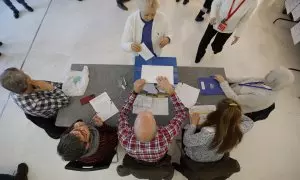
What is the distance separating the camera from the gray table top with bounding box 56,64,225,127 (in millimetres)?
2039

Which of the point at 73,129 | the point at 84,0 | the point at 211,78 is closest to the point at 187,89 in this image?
the point at 211,78

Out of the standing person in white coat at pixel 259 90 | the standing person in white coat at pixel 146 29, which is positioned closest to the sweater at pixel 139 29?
the standing person in white coat at pixel 146 29

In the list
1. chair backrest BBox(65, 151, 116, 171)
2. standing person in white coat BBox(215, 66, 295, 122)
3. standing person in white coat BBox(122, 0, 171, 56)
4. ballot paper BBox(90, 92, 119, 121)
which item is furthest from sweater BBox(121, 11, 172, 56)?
chair backrest BBox(65, 151, 116, 171)

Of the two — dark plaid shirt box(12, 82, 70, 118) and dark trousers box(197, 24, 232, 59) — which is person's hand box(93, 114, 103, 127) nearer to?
dark plaid shirt box(12, 82, 70, 118)

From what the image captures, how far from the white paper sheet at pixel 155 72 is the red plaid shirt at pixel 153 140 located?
0.20 meters

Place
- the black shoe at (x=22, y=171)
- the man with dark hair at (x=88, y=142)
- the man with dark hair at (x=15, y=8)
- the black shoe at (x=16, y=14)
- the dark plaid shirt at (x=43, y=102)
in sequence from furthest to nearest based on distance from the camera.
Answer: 1. the black shoe at (x=16, y=14)
2. the man with dark hair at (x=15, y=8)
3. the black shoe at (x=22, y=171)
4. the dark plaid shirt at (x=43, y=102)
5. the man with dark hair at (x=88, y=142)

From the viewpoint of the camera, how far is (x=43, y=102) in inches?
76.9

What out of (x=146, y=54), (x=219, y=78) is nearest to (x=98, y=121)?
(x=146, y=54)

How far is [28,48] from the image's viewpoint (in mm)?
3537

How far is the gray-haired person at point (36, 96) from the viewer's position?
1816 millimetres

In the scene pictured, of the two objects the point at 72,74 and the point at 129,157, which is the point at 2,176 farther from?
the point at 129,157

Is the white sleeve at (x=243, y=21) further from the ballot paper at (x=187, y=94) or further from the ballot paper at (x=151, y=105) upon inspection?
the ballot paper at (x=151, y=105)

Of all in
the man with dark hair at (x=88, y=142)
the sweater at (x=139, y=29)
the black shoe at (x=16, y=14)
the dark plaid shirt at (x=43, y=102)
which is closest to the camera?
the man with dark hair at (x=88, y=142)

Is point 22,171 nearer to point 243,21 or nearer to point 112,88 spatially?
point 112,88
